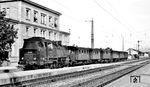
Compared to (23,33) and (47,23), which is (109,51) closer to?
(47,23)

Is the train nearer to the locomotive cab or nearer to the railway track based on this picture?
the locomotive cab

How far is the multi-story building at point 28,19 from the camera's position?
40.8 meters

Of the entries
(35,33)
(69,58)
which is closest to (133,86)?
(69,58)

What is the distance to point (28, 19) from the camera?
44250 millimetres

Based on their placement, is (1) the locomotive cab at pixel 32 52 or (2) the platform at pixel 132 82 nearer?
(2) the platform at pixel 132 82

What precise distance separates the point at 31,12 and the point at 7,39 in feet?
79.9

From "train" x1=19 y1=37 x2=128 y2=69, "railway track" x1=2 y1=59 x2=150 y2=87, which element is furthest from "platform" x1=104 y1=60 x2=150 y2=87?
"train" x1=19 y1=37 x2=128 y2=69

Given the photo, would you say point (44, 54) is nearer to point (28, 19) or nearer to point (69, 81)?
point (69, 81)

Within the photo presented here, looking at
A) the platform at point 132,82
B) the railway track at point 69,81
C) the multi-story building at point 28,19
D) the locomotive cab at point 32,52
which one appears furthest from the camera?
the multi-story building at point 28,19

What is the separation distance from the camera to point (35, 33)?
46562 mm

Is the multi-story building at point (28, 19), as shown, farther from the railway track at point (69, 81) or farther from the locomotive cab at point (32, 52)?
the railway track at point (69, 81)

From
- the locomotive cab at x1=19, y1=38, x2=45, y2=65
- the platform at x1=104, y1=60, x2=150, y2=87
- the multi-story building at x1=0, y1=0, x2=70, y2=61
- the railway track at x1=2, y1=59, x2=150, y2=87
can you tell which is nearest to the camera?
the railway track at x1=2, y1=59, x2=150, y2=87

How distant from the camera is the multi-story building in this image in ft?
134

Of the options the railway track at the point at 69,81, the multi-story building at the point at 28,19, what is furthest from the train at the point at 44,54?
the multi-story building at the point at 28,19
